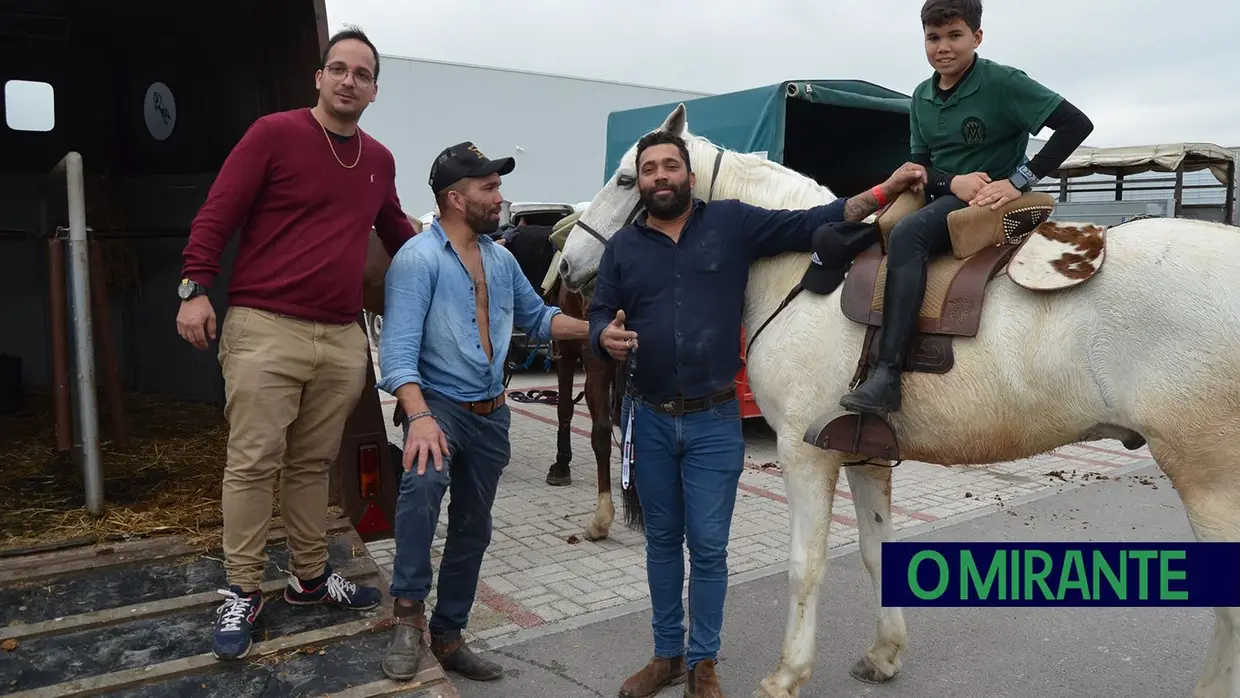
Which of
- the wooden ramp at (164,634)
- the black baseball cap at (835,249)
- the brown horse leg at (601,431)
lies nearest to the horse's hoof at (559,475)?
the brown horse leg at (601,431)

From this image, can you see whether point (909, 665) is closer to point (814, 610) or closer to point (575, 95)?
point (814, 610)

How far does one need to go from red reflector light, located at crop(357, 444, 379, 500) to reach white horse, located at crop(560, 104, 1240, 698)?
5.51 feet

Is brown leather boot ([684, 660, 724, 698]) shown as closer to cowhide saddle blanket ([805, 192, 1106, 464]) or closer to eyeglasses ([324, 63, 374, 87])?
cowhide saddle blanket ([805, 192, 1106, 464])

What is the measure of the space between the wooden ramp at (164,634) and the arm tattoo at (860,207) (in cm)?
210

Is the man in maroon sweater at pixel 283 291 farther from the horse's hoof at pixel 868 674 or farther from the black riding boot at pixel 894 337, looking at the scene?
the horse's hoof at pixel 868 674

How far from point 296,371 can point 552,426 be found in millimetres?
5871

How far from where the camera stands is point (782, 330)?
301cm

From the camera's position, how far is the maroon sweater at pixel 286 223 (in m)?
2.71

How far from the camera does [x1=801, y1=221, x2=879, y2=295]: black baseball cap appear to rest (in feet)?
9.46

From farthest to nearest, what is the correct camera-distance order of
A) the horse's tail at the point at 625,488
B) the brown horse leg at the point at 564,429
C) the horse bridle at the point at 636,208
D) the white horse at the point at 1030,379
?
the brown horse leg at the point at 564,429 → the horse's tail at the point at 625,488 → the horse bridle at the point at 636,208 → the white horse at the point at 1030,379

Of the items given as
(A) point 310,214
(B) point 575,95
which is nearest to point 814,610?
(A) point 310,214

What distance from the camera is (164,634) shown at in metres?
2.86

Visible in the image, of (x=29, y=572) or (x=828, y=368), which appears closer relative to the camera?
(x=828, y=368)

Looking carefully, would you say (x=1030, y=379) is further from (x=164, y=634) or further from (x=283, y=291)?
(x=164, y=634)
